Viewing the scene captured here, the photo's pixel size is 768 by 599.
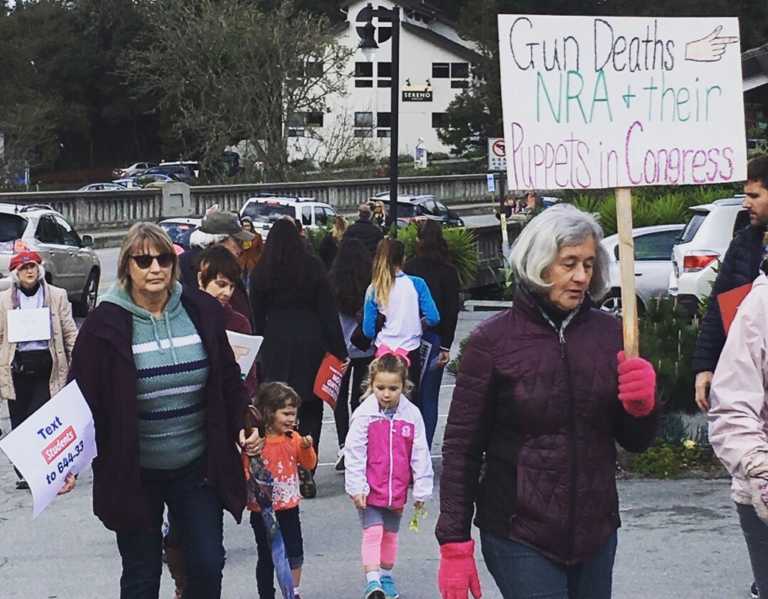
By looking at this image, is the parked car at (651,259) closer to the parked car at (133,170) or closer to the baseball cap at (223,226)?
the baseball cap at (223,226)

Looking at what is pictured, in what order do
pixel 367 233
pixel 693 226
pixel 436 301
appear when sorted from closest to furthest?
pixel 436 301 < pixel 367 233 < pixel 693 226

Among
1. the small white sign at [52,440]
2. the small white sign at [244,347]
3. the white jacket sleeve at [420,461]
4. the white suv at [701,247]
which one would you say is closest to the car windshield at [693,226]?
the white suv at [701,247]

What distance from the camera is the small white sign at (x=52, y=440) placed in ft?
18.1

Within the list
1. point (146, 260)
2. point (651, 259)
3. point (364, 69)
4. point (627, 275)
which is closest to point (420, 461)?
point (146, 260)

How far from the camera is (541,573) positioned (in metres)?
4.49

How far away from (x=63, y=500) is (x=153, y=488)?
4594 mm

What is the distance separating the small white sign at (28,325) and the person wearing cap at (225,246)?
1.15m

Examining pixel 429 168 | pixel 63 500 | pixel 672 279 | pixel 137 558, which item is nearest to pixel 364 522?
pixel 137 558

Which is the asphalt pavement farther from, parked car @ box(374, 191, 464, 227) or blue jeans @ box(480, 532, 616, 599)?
parked car @ box(374, 191, 464, 227)

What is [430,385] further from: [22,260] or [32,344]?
[22,260]

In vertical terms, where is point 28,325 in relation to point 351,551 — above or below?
above

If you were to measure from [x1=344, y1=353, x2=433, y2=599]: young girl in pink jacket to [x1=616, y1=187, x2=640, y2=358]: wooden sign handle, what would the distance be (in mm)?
2431

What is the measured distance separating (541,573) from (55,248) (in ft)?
66.0

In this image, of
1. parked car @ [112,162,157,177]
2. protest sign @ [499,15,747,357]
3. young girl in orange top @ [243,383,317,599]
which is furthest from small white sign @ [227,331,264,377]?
parked car @ [112,162,157,177]
